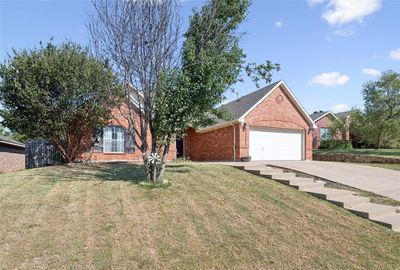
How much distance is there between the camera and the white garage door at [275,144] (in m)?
18.5

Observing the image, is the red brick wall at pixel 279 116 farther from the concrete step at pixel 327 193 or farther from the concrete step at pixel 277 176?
the concrete step at pixel 327 193

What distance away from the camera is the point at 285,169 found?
12570 mm

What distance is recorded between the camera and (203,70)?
848 cm

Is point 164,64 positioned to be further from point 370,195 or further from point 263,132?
point 263,132

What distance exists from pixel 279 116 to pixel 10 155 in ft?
67.3

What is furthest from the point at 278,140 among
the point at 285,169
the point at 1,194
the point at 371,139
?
the point at 1,194

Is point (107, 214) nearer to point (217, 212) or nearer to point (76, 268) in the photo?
point (76, 268)

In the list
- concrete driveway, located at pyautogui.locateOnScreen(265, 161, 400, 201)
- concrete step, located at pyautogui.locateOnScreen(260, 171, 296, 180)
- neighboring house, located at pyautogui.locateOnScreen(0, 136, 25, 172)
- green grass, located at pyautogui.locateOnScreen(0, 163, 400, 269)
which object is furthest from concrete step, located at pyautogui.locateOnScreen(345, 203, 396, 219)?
neighboring house, located at pyautogui.locateOnScreen(0, 136, 25, 172)

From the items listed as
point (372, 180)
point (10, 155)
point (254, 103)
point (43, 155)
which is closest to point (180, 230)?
point (372, 180)

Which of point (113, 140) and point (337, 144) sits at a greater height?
point (113, 140)

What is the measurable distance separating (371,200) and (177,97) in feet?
21.4

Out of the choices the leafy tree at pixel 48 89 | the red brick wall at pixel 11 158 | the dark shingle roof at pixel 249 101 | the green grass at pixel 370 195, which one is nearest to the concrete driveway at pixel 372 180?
the green grass at pixel 370 195

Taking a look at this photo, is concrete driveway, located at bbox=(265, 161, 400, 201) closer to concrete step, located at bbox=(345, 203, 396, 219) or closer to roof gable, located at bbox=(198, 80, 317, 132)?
concrete step, located at bbox=(345, 203, 396, 219)

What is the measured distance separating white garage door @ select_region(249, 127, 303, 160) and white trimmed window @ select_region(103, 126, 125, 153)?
7854 millimetres
